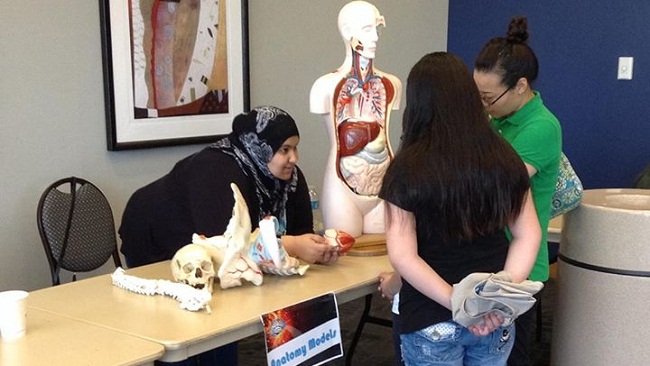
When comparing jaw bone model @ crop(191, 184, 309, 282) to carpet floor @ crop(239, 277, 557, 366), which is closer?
jaw bone model @ crop(191, 184, 309, 282)

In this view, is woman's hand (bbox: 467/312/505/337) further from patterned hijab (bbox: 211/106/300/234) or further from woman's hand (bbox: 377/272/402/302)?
patterned hijab (bbox: 211/106/300/234)

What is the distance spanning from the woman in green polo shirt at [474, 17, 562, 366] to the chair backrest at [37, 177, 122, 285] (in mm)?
1517

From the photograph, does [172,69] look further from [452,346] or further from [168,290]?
[452,346]

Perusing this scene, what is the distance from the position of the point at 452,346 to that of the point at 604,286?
82 cm

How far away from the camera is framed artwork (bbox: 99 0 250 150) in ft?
9.47

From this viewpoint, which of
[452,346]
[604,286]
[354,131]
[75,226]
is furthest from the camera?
[75,226]

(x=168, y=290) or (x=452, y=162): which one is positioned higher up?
(x=452, y=162)

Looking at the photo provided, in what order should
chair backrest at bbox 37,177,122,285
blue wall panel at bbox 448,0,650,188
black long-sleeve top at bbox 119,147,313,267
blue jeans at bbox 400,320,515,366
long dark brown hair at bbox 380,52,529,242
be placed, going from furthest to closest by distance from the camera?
blue wall panel at bbox 448,0,650,188, chair backrest at bbox 37,177,122,285, black long-sleeve top at bbox 119,147,313,267, blue jeans at bbox 400,320,515,366, long dark brown hair at bbox 380,52,529,242

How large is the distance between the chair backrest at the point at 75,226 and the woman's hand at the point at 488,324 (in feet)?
5.25

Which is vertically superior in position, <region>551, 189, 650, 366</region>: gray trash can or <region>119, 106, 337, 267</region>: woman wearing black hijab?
<region>119, 106, 337, 267</region>: woman wearing black hijab

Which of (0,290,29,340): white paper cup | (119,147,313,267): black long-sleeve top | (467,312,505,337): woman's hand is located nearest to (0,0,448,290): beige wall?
(119,147,313,267): black long-sleeve top

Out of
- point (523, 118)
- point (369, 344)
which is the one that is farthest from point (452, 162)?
point (369, 344)

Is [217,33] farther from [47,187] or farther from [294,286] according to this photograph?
[294,286]

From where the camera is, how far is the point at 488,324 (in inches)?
59.9
